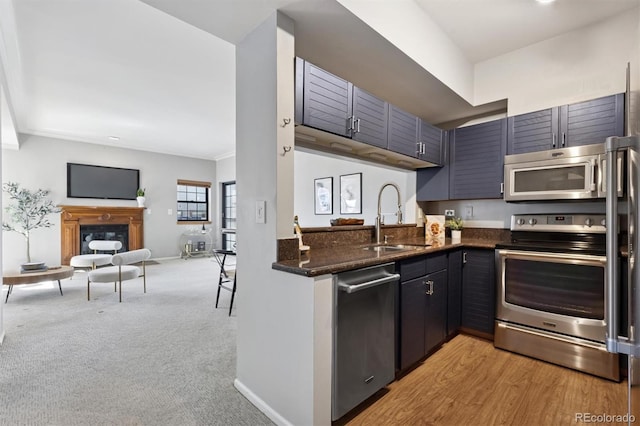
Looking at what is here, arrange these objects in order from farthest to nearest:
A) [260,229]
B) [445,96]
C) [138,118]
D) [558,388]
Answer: [138,118] → [445,96] → [558,388] → [260,229]

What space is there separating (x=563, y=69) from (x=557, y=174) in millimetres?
1031

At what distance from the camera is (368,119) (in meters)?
2.30

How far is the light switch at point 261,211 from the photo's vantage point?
1.75 meters

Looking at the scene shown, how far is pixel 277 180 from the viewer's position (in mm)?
1681

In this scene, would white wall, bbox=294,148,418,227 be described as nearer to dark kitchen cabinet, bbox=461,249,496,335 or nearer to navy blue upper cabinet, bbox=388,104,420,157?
navy blue upper cabinet, bbox=388,104,420,157

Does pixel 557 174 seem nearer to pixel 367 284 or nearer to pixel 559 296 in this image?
pixel 559 296

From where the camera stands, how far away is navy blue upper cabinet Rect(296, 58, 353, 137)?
6.00 feet

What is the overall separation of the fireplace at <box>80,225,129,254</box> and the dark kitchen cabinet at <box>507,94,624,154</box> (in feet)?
23.9

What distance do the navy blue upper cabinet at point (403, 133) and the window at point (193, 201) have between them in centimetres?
656

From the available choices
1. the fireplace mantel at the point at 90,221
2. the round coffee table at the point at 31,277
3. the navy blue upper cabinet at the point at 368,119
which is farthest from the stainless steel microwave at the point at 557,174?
the fireplace mantel at the point at 90,221

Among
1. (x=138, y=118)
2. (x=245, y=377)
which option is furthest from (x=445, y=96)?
(x=138, y=118)

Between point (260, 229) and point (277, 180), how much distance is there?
0.32 meters

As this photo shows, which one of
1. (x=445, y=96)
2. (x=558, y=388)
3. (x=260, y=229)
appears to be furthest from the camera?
(x=445, y=96)

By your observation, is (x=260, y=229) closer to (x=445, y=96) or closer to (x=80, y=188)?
(x=445, y=96)
